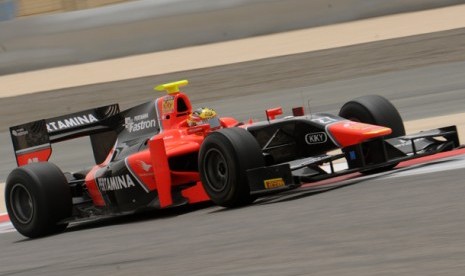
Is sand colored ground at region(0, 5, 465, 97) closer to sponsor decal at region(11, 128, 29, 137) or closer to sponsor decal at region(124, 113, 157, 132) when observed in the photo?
sponsor decal at region(11, 128, 29, 137)

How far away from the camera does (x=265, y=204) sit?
9039mm

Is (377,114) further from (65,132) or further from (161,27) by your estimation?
(161,27)

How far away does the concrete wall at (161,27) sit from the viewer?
22047mm

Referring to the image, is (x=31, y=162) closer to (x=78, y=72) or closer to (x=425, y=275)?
(x=425, y=275)

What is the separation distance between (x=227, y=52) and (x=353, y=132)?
12803 millimetres

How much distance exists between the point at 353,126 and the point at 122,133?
275 centimetres

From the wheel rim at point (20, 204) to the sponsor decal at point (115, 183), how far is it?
0.78 meters

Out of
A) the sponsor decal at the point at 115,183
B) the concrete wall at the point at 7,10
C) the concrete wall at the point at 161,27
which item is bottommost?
the sponsor decal at the point at 115,183

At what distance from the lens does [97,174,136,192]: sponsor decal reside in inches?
393

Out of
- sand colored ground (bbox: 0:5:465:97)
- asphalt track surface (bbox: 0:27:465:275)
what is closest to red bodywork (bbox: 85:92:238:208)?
asphalt track surface (bbox: 0:27:465:275)

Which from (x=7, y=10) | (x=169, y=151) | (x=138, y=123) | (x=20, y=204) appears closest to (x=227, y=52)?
(x=7, y=10)

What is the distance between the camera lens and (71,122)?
11.0m

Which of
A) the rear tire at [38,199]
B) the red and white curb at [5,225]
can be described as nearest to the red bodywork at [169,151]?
the rear tire at [38,199]

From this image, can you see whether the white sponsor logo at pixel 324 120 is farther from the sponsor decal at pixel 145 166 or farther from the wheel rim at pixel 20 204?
the wheel rim at pixel 20 204
